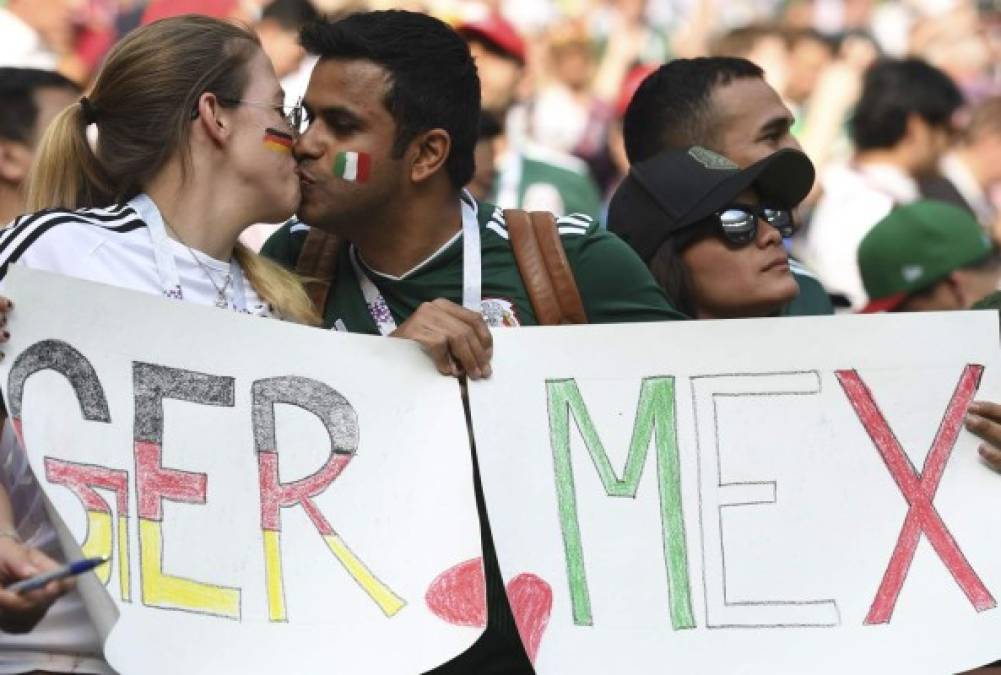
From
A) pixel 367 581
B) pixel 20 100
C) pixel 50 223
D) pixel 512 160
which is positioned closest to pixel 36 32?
pixel 512 160

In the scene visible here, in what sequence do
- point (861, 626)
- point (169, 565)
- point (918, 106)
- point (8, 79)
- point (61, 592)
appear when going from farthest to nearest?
point (918, 106), point (8, 79), point (861, 626), point (169, 565), point (61, 592)

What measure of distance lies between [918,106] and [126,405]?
5049 mm

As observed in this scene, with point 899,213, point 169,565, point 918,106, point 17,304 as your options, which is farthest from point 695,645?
point 918,106

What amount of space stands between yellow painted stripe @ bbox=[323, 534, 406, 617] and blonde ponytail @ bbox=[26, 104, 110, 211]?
0.85 m

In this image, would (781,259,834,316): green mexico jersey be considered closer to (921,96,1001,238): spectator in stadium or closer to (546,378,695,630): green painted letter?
(546,378,695,630): green painted letter

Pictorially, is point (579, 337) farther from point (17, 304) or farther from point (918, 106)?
point (918, 106)

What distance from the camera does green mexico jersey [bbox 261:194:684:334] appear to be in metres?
3.88

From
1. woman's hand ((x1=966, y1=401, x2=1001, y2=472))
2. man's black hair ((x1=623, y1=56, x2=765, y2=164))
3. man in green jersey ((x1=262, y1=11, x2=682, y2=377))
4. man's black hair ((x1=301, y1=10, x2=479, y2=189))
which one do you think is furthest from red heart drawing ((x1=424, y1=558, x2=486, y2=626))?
man's black hair ((x1=623, y1=56, x2=765, y2=164))

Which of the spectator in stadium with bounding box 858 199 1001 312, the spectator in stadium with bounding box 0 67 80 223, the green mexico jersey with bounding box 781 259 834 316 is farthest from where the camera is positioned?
the spectator in stadium with bounding box 858 199 1001 312

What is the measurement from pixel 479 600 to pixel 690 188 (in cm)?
123

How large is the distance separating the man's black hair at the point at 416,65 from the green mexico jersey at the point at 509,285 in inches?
9.5

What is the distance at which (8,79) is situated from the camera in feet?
17.4

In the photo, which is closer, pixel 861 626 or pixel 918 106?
pixel 861 626

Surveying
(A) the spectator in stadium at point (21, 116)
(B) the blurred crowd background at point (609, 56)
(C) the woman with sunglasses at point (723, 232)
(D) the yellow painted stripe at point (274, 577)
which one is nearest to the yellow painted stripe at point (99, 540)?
(D) the yellow painted stripe at point (274, 577)
